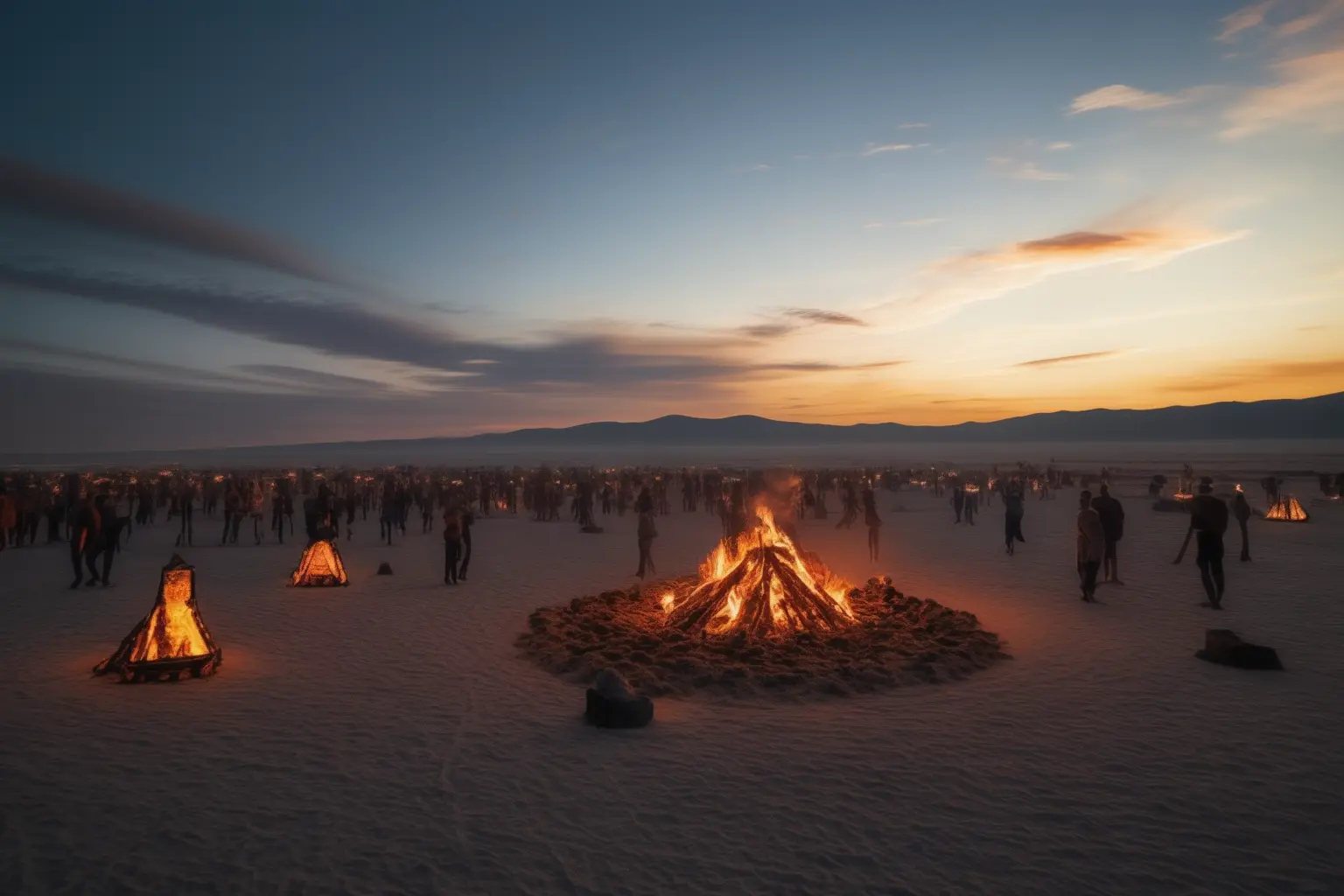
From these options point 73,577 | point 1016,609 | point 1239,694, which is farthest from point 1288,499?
point 73,577

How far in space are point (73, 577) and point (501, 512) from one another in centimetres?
2541

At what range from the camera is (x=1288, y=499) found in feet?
98.7

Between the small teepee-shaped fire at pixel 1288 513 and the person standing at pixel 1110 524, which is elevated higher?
the person standing at pixel 1110 524

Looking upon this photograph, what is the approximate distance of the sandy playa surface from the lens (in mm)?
5230

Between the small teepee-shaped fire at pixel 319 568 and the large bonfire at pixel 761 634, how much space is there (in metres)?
6.22

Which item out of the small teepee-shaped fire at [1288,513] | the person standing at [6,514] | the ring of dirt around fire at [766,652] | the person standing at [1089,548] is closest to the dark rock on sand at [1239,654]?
the ring of dirt around fire at [766,652]

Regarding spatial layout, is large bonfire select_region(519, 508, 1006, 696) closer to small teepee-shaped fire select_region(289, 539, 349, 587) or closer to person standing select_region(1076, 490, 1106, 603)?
person standing select_region(1076, 490, 1106, 603)

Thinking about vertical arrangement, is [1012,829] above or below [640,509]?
below

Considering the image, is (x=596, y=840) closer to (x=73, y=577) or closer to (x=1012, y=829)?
(x=1012, y=829)

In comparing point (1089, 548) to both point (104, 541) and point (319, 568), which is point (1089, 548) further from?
point (104, 541)

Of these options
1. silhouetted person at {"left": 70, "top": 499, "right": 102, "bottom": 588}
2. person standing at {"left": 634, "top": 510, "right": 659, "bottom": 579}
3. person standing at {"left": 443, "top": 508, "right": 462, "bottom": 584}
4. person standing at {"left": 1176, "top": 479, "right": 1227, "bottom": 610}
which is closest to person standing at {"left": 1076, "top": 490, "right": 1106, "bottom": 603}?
person standing at {"left": 1176, "top": 479, "right": 1227, "bottom": 610}

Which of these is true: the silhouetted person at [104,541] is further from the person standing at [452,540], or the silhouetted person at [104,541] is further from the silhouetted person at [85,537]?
the person standing at [452,540]

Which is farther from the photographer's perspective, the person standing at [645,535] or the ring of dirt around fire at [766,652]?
the person standing at [645,535]

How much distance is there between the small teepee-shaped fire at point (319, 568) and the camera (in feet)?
54.6
